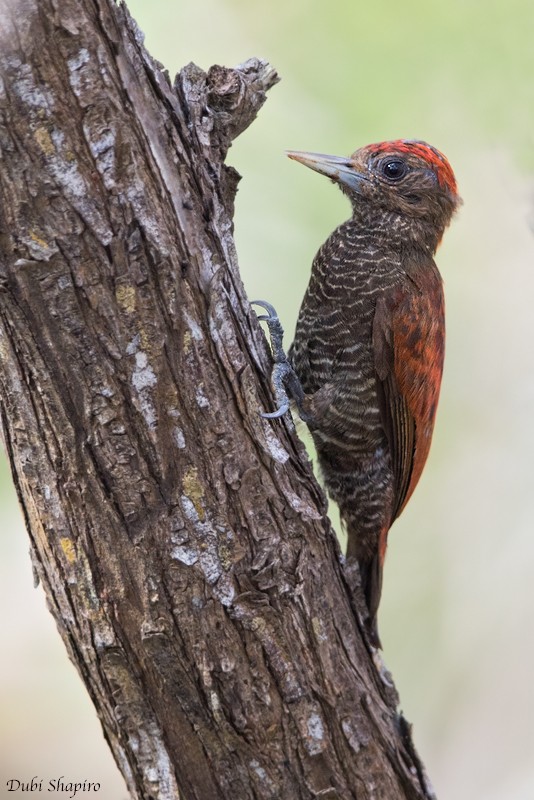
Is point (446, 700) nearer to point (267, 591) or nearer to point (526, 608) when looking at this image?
point (526, 608)

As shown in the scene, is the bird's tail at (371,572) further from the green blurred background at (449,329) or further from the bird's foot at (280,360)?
the green blurred background at (449,329)

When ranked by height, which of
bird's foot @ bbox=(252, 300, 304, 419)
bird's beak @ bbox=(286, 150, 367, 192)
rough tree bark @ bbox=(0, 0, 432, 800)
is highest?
bird's beak @ bbox=(286, 150, 367, 192)

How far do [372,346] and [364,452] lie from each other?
17.9 inches

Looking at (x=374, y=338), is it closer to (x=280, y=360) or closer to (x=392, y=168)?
(x=280, y=360)

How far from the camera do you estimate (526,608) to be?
453 cm

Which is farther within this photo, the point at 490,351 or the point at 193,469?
the point at 490,351

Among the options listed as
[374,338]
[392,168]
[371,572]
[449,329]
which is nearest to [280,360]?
[374,338]

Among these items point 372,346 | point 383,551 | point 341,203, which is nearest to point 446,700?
point 383,551

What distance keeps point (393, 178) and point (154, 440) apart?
6.17ft

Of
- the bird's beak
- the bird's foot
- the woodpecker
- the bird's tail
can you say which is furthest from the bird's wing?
the bird's beak

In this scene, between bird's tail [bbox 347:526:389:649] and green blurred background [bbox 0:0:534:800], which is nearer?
bird's tail [bbox 347:526:389:649]

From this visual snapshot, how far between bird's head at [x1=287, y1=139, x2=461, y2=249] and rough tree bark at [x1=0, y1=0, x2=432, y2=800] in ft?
3.91

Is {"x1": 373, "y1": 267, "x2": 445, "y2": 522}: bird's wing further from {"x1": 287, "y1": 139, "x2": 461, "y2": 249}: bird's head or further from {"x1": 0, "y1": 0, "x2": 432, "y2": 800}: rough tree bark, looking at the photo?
{"x1": 0, "y1": 0, "x2": 432, "y2": 800}: rough tree bark

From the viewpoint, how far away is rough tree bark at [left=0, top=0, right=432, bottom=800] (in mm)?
1785
